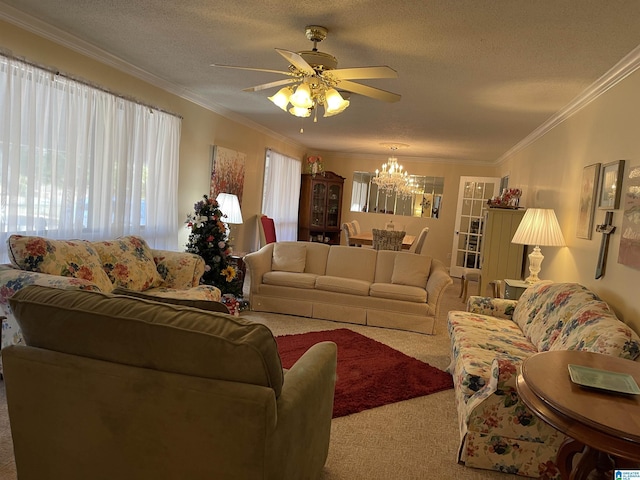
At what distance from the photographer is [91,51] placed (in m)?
3.70

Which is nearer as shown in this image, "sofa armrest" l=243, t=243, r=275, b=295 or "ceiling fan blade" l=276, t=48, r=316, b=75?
"ceiling fan blade" l=276, t=48, r=316, b=75

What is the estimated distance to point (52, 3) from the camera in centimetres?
289

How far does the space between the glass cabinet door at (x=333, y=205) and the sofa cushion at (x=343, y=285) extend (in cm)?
456

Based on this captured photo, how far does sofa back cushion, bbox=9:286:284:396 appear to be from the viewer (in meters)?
1.32

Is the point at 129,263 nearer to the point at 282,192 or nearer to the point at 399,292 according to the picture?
the point at 399,292

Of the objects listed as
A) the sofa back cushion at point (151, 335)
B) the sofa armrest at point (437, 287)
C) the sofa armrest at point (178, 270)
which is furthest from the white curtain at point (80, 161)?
the sofa armrest at point (437, 287)

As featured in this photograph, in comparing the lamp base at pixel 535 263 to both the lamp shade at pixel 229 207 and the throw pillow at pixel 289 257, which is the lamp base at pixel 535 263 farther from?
the lamp shade at pixel 229 207

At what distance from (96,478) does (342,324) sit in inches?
138

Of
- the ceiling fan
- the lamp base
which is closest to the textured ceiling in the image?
the ceiling fan

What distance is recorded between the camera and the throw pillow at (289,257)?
526cm

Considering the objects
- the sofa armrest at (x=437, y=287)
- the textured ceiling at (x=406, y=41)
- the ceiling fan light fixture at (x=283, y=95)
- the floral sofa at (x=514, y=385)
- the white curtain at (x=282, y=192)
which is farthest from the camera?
the white curtain at (x=282, y=192)

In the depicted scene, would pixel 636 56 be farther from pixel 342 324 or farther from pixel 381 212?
pixel 381 212

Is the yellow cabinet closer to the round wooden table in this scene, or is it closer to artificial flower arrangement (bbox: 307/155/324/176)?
the round wooden table

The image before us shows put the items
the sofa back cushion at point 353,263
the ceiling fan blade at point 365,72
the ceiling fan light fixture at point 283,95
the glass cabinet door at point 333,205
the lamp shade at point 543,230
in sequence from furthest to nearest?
the glass cabinet door at point 333,205
the sofa back cushion at point 353,263
the lamp shade at point 543,230
the ceiling fan light fixture at point 283,95
the ceiling fan blade at point 365,72
